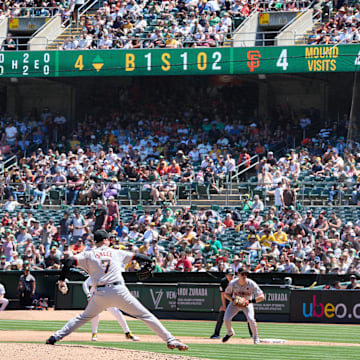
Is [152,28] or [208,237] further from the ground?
[152,28]

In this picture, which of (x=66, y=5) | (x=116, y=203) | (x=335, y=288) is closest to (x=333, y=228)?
(x=335, y=288)

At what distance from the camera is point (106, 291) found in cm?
1109

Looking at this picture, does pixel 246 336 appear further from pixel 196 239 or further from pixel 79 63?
pixel 79 63

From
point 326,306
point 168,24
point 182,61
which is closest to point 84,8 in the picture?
point 168,24

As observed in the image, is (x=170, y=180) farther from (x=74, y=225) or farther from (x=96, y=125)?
(x=96, y=125)

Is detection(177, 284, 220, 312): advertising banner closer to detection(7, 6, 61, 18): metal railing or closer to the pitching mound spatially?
the pitching mound

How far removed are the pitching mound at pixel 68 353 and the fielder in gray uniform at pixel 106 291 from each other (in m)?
0.19

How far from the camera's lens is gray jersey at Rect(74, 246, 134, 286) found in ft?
36.8

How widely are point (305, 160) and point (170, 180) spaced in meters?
4.35

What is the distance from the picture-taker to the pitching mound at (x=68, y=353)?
1045 cm

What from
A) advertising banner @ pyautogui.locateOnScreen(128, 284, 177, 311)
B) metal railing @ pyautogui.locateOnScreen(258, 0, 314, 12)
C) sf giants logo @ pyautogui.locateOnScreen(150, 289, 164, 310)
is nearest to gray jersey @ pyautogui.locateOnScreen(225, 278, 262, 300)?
advertising banner @ pyautogui.locateOnScreen(128, 284, 177, 311)

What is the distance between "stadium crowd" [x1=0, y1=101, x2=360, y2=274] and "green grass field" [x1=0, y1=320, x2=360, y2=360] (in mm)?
2328

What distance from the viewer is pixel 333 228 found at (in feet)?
74.7

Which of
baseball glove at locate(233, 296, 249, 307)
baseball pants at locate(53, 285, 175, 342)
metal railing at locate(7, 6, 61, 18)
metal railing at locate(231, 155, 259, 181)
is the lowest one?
baseball glove at locate(233, 296, 249, 307)
